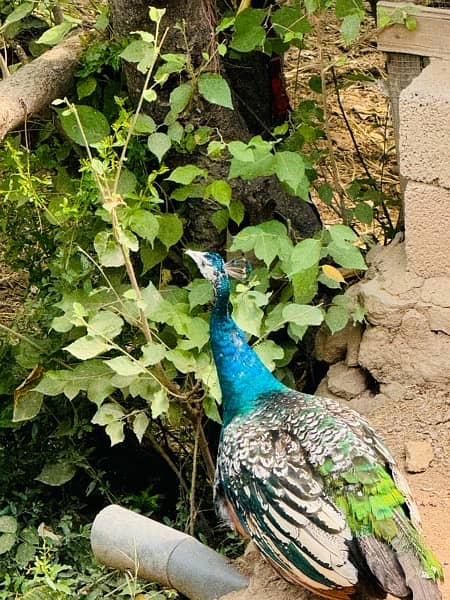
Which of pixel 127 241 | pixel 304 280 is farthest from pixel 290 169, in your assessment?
pixel 127 241

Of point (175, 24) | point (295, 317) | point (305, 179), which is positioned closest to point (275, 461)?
point (295, 317)

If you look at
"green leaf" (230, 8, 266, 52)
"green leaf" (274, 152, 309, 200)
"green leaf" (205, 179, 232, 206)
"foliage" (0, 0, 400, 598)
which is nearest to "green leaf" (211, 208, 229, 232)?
"foliage" (0, 0, 400, 598)

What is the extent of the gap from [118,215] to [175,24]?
785 mm

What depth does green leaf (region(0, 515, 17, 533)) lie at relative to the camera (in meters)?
4.40

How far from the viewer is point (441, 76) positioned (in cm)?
400

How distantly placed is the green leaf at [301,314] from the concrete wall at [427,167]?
0.44 meters

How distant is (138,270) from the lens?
15.0 feet

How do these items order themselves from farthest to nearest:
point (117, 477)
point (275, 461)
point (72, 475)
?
1. point (117, 477)
2. point (72, 475)
3. point (275, 461)

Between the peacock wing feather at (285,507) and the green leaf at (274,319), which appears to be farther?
the green leaf at (274,319)

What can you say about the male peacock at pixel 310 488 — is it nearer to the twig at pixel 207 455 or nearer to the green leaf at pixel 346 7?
the twig at pixel 207 455

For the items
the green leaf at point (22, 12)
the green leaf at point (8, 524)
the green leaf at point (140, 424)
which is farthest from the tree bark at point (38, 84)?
the green leaf at point (8, 524)

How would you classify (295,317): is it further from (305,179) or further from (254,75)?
(254,75)

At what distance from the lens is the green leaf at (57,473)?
181 inches

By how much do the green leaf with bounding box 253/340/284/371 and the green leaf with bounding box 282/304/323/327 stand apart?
110 mm
